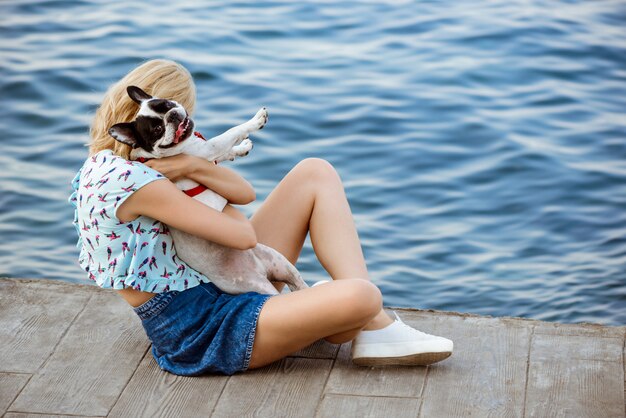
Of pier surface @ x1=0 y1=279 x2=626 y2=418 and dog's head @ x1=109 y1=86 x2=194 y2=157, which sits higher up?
dog's head @ x1=109 y1=86 x2=194 y2=157

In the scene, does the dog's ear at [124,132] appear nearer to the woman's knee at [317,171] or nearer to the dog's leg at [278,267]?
the dog's leg at [278,267]

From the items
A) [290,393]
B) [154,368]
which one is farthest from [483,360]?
[154,368]

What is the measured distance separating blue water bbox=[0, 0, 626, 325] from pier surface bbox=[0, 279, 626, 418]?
5.02ft

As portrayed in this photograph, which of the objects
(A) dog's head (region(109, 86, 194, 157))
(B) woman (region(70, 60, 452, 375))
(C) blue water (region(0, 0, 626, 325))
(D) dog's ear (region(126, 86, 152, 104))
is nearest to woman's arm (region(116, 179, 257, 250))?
(B) woman (region(70, 60, 452, 375))

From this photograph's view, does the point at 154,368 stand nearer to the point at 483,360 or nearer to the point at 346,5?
the point at 483,360

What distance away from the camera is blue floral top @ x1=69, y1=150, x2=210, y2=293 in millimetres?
2748

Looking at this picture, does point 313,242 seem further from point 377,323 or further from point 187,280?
point 187,280

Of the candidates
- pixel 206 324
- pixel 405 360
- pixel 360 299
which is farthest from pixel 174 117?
pixel 405 360

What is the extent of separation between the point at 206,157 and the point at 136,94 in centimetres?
29

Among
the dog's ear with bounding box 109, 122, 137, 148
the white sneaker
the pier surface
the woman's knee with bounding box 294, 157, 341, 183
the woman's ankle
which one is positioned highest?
the dog's ear with bounding box 109, 122, 137, 148

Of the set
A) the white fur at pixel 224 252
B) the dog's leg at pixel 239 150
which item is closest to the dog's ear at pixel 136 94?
the white fur at pixel 224 252

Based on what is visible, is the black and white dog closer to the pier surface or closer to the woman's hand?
the woman's hand

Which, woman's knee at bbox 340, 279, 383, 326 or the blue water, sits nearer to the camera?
woman's knee at bbox 340, 279, 383, 326

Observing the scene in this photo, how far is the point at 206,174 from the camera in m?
2.89
